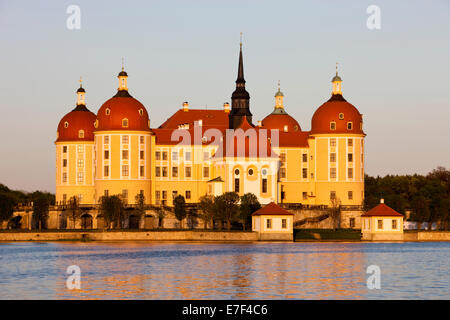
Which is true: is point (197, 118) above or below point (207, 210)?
above

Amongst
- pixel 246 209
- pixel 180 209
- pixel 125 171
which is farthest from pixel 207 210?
pixel 125 171

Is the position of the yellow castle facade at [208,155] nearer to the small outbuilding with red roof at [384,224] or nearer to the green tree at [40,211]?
the green tree at [40,211]

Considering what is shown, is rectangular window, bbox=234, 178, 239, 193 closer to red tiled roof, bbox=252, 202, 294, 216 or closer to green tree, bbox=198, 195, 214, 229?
green tree, bbox=198, 195, 214, 229

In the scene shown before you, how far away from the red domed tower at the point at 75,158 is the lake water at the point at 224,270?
23.7 m

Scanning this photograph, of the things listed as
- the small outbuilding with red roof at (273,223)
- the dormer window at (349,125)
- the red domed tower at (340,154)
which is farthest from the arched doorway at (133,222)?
the dormer window at (349,125)

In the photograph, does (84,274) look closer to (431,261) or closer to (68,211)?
(431,261)

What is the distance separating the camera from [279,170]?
380 feet

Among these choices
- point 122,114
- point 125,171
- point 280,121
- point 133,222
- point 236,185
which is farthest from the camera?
point 280,121

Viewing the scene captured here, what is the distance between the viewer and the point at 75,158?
11681 cm

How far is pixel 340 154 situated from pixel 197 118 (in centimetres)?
1820

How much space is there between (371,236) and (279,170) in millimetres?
19959

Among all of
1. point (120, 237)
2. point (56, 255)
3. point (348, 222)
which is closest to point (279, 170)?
point (348, 222)

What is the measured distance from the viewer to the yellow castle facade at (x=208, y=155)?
10906cm

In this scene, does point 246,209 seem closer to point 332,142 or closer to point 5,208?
point 332,142
